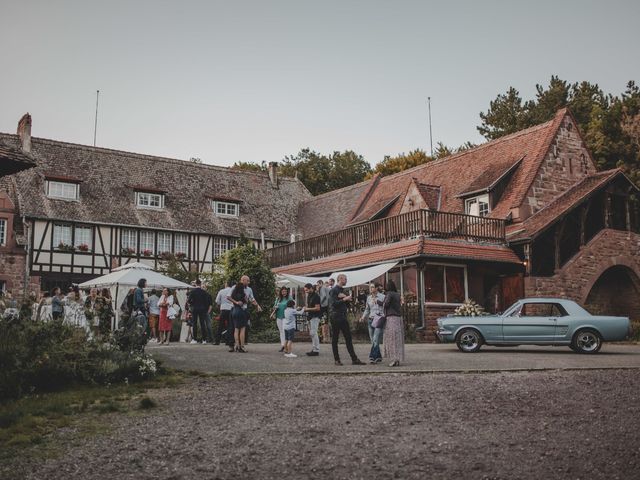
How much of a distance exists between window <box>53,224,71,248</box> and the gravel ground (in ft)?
83.3

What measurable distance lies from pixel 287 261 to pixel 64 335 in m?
23.3

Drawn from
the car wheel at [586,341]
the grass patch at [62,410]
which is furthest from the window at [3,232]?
the car wheel at [586,341]

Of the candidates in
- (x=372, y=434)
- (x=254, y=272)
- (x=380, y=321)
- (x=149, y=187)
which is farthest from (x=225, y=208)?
(x=372, y=434)

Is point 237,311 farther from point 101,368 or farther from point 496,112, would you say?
point 496,112

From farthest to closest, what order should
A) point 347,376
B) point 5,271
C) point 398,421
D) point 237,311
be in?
1. point 5,271
2. point 237,311
3. point 347,376
4. point 398,421

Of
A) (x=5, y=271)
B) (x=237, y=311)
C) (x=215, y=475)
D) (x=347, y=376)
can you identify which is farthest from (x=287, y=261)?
(x=215, y=475)

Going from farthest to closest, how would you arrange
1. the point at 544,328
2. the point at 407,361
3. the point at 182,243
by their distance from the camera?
1. the point at 182,243
2. the point at 544,328
3. the point at 407,361

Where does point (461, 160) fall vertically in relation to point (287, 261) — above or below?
above

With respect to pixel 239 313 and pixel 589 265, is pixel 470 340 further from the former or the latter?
pixel 589 265

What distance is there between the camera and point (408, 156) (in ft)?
168

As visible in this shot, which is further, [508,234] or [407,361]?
[508,234]

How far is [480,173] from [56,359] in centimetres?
2278

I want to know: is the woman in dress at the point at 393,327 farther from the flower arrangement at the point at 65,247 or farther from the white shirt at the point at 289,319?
the flower arrangement at the point at 65,247

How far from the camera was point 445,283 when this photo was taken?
2581cm
